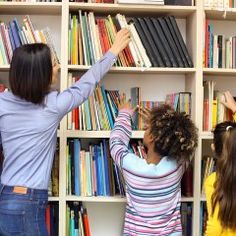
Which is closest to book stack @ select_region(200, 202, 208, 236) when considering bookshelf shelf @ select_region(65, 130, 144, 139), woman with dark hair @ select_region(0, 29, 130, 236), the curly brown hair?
the curly brown hair

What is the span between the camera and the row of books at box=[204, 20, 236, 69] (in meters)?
2.07

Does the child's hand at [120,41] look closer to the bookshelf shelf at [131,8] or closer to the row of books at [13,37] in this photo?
the bookshelf shelf at [131,8]

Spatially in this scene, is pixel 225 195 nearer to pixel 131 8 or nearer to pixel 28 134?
pixel 28 134

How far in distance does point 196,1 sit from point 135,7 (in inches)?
12.8

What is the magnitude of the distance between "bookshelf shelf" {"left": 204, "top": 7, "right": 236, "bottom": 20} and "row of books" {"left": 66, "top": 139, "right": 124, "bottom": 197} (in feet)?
2.95

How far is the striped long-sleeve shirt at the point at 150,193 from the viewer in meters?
1.71

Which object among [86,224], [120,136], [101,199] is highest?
[120,136]

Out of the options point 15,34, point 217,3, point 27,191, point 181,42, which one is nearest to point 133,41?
point 181,42

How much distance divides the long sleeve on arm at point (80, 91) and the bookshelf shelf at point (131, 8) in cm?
38

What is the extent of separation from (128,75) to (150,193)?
791 millimetres

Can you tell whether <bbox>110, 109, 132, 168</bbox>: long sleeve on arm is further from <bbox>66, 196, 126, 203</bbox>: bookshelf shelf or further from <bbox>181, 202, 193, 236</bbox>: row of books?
<bbox>181, 202, 193, 236</bbox>: row of books

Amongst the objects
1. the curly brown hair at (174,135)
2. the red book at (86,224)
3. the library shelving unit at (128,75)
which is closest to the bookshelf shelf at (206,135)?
the library shelving unit at (128,75)

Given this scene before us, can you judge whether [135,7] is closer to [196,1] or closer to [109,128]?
[196,1]

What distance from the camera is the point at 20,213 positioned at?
1518 mm
